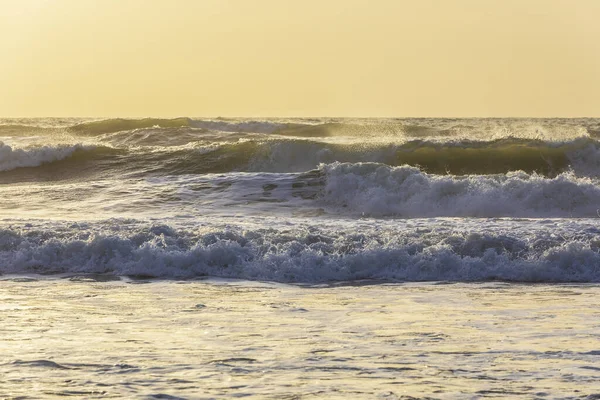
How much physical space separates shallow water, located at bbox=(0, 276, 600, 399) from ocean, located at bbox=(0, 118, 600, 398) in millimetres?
23

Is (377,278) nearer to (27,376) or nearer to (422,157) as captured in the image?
(27,376)

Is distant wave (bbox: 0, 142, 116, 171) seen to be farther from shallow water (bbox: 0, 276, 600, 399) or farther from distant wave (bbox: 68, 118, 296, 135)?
shallow water (bbox: 0, 276, 600, 399)

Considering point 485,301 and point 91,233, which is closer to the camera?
point 485,301

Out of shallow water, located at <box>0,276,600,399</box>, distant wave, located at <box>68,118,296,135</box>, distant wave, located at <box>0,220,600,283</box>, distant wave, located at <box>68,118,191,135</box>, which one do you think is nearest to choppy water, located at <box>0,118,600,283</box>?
distant wave, located at <box>0,220,600,283</box>

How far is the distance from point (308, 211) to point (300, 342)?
10737mm

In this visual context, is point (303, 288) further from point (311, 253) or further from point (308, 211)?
point (308, 211)

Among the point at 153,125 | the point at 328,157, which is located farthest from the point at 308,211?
the point at 153,125

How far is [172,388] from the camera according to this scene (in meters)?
5.06

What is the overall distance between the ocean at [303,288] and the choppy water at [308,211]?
0.13 ft

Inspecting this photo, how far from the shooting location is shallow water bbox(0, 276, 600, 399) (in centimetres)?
510

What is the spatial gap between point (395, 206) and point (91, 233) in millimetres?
7169

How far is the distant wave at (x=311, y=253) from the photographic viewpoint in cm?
1026

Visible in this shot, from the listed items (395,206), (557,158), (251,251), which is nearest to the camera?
(251,251)

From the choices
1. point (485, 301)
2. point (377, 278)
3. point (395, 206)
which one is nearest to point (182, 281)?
point (377, 278)
